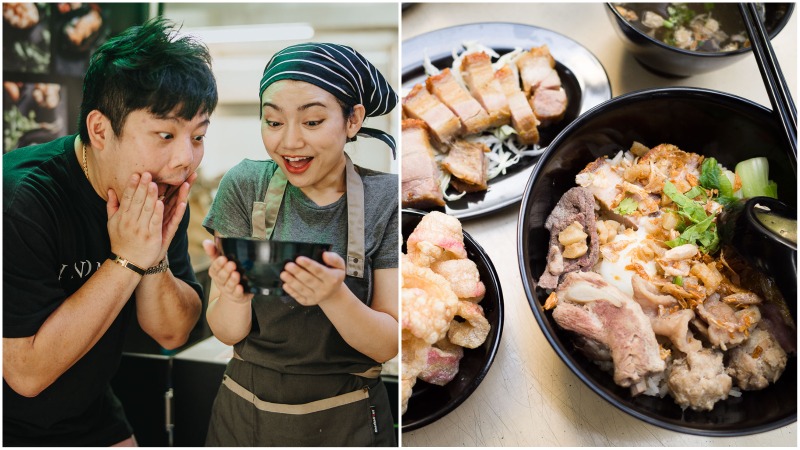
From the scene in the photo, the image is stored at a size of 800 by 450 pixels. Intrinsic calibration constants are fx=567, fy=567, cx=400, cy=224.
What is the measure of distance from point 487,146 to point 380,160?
446 millimetres

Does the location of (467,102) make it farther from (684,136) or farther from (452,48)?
(684,136)

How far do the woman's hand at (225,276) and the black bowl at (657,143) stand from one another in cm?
48

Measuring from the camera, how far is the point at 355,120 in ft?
3.14

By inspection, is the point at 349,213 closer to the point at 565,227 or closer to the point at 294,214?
the point at 294,214

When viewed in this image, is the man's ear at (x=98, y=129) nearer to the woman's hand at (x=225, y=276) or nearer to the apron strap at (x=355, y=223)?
the woman's hand at (x=225, y=276)

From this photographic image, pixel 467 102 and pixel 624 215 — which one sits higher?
pixel 467 102

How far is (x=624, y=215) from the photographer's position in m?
1.08

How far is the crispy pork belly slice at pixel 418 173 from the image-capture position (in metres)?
1.22

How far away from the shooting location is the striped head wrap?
94 cm

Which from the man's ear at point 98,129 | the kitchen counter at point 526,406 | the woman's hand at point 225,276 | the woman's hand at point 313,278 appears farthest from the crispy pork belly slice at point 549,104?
the man's ear at point 98,129

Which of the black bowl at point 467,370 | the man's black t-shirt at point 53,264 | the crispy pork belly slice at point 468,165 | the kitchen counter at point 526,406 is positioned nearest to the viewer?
the man's black t-shirt at point 53,264

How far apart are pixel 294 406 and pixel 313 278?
219 mm

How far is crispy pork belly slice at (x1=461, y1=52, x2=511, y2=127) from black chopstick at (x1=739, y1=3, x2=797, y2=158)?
1.61 feet

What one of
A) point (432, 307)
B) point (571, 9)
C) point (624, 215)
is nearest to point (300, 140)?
point (432, 307)
